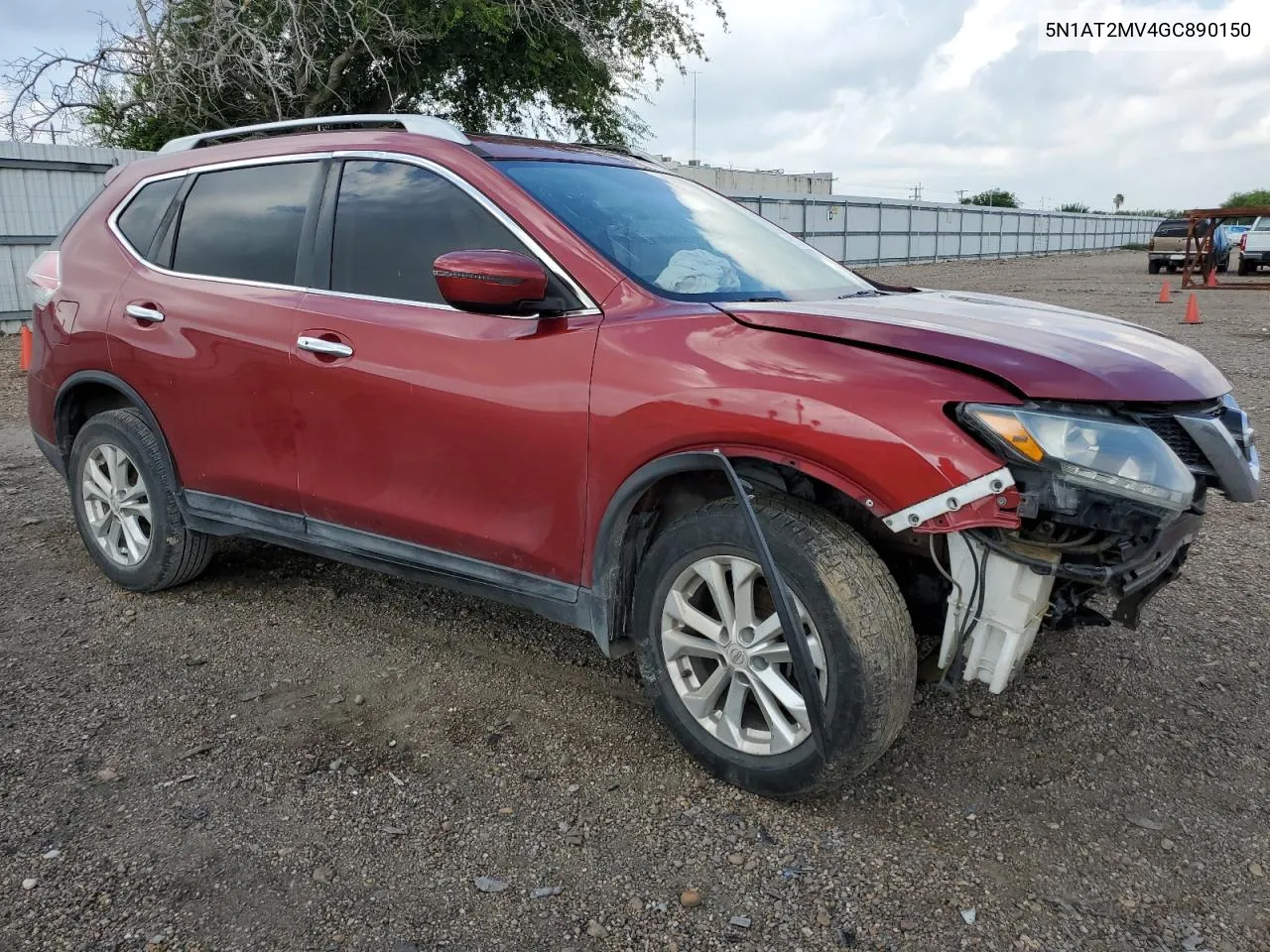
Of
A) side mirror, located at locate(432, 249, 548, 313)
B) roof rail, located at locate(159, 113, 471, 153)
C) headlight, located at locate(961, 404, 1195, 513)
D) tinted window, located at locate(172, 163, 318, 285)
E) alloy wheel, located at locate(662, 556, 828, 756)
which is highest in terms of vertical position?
roof rail, located at locate(159, 113, 471, 153)

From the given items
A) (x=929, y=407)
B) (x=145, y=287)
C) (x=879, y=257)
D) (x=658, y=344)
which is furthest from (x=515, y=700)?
(x=879, y=257)

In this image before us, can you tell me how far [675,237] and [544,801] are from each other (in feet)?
6.05

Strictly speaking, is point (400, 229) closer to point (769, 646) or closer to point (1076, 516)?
Result: point (769, 646)

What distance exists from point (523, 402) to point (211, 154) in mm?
2077

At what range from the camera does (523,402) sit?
116 inches

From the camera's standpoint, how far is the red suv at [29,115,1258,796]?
2.39 metres

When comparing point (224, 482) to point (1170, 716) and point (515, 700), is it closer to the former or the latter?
point (515, 700)

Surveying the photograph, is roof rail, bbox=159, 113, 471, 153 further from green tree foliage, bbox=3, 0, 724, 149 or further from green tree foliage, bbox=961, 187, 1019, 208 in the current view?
green tree foliage, bbox=961, 187, 1019, 208

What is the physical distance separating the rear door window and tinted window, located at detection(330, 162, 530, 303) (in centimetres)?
107

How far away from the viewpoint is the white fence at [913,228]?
98.6 feet

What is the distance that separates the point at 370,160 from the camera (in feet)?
11.3

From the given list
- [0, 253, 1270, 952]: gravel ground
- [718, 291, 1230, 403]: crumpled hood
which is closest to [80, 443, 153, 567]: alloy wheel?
[0, 253, 1270, 952]: gravel ground

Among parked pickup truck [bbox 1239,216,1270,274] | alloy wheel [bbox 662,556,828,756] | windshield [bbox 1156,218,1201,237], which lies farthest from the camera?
windshield [bbox 1156,218,1201,237]

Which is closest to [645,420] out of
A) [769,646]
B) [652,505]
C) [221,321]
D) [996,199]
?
[652,505]
